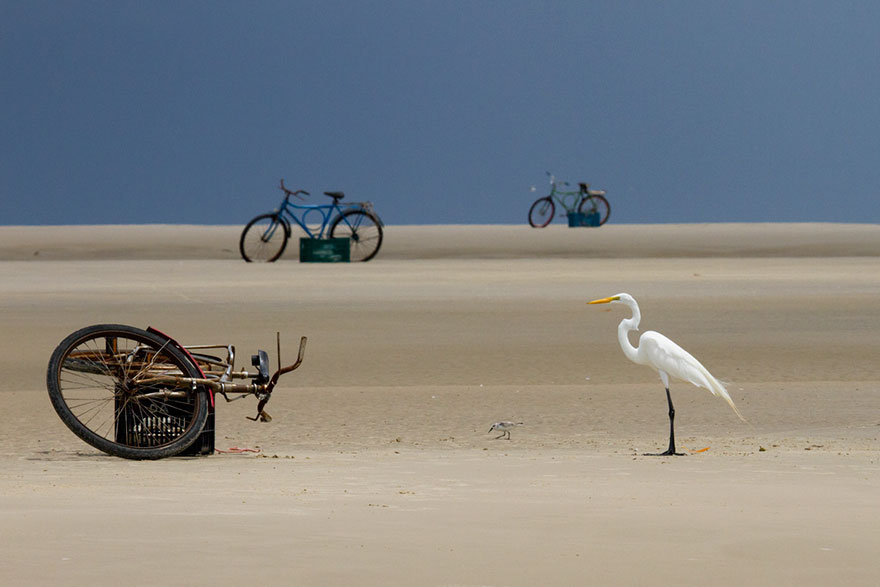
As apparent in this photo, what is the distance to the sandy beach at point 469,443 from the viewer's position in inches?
172

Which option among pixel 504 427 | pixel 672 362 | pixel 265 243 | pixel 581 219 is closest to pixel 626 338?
pixel 672 362

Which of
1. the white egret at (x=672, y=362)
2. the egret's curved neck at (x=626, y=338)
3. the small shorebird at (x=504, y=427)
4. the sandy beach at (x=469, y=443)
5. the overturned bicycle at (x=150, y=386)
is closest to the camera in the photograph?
the sandy beach at (x=469, y=443)

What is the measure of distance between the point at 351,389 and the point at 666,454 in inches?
145

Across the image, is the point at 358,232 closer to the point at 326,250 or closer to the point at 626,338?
the point at 326,250

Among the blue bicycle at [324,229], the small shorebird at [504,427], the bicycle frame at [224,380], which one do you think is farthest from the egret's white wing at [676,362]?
the blue bicycle at [324,229]

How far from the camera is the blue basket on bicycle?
104 ft

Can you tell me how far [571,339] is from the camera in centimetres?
1327

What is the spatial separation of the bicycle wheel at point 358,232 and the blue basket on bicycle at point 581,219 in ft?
27.4

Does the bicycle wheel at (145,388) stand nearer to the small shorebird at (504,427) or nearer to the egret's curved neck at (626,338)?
the small shorebird at (504,427)

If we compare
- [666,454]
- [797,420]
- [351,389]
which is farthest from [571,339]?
[666,454]

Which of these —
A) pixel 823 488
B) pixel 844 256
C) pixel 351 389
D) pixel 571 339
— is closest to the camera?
pixel 823 488

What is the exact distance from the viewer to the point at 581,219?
3164 centimetres

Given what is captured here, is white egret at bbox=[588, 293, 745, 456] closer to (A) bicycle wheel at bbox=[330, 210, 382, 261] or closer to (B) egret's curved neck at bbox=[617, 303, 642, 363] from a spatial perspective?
(B) egret's curved neck at bbox=[617, 303, 642, 363]

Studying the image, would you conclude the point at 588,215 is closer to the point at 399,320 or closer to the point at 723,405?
the point at 399,320
